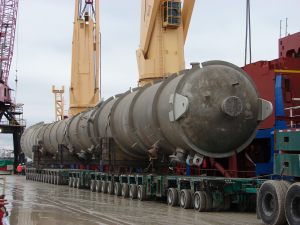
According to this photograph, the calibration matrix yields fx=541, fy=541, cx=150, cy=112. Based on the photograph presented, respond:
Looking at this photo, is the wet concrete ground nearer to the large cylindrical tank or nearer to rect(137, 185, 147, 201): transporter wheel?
rect(137, 185, 147, 201): transporter wheel

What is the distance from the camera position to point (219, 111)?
1497cm

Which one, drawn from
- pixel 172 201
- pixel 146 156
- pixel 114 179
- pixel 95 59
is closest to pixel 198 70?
pixel 172 201

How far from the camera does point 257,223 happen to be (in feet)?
40.2

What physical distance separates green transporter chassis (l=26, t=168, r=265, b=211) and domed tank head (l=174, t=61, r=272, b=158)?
1.05m

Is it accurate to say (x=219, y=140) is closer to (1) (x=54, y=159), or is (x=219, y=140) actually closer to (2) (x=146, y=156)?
(2) (x=146, y=156)

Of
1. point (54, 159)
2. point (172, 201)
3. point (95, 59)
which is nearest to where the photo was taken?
point (172, 201)

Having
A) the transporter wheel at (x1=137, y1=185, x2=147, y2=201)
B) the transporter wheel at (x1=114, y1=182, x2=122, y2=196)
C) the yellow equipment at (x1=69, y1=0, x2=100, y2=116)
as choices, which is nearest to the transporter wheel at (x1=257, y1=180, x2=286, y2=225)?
the transporter wheel at (x1=137, y1=185, x2=147, y2=201)

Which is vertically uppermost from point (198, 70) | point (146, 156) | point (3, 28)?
point (3, 28)

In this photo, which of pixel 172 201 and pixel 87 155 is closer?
pixel 172 201

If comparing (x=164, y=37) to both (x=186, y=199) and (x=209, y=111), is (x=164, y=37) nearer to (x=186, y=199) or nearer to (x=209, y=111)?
(x=209, y=111)

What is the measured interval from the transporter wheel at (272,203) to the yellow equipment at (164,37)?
52.8 feet

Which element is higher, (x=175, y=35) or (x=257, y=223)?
(x=175, y=35)

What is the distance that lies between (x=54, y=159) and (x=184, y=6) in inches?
553

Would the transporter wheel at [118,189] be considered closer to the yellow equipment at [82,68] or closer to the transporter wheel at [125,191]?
the transporter wheel at [125,191]
